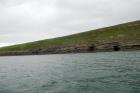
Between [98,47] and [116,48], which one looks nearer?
[116,48]

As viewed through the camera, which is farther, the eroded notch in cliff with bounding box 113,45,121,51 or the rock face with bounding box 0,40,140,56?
the eroded notch in cliff with bounding box 113,45,121,51

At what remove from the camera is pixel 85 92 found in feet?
80.2

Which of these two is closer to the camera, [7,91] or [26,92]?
[26,92]

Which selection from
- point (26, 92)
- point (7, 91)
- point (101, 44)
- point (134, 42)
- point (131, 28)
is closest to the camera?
point (26, 92)

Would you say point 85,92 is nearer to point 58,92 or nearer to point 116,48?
point 58,92

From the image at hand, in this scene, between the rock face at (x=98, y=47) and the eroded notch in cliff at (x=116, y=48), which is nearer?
the rock face at (x=98, y=47)

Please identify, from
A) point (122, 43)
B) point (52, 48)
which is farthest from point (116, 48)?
point (52, 48)

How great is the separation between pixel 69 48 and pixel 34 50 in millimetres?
51425

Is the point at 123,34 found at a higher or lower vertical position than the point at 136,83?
higher

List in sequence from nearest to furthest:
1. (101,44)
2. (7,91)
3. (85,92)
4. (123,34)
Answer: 1. (85,92)
2. (7,91)
3. (101,44)
4. (123,34)

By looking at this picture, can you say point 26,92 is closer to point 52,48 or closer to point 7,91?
point 7,91

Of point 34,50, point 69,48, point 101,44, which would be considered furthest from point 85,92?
point 34,50

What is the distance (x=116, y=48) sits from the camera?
132 meters

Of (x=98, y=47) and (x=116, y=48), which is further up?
(x=98, y=47)
